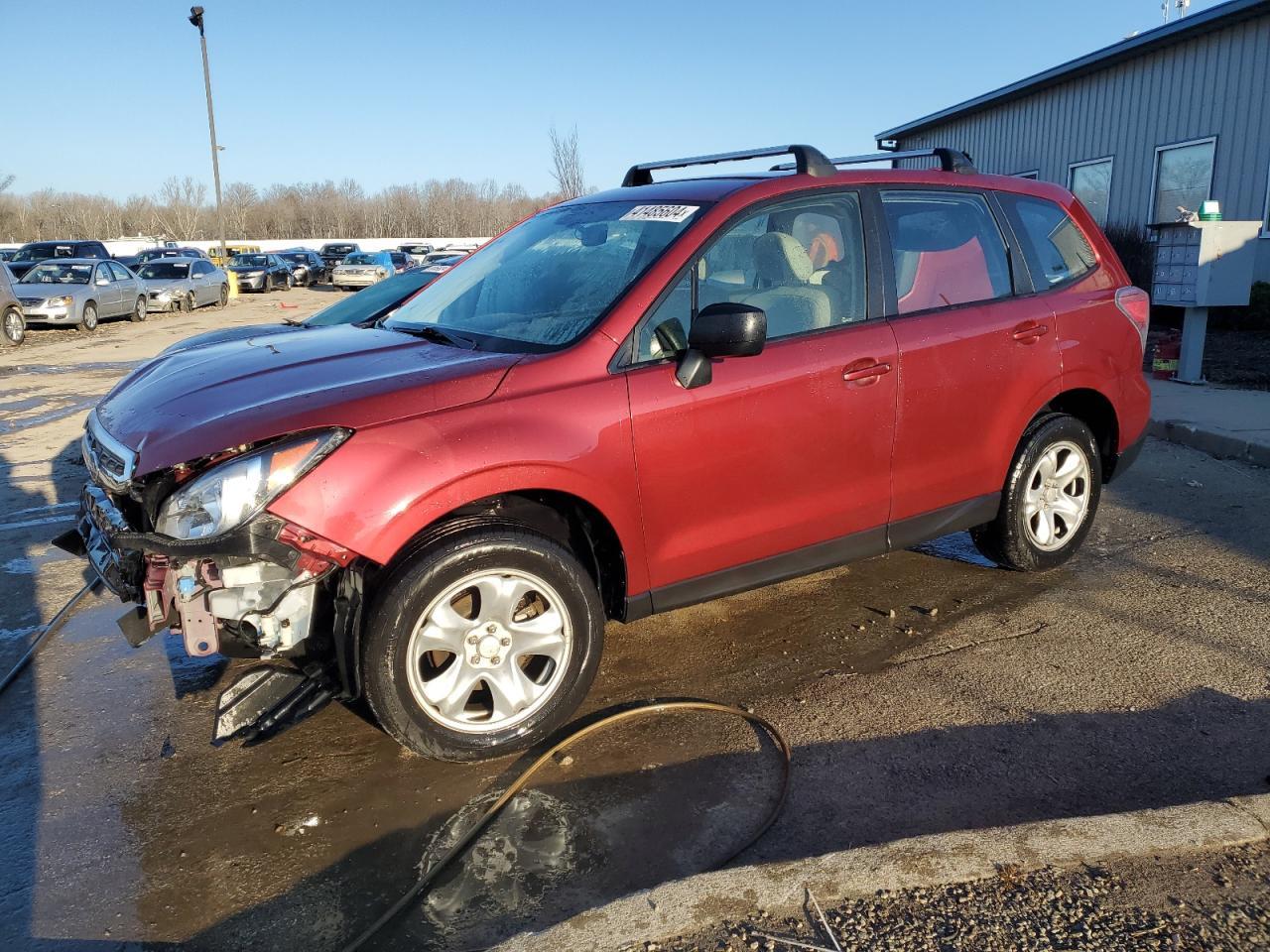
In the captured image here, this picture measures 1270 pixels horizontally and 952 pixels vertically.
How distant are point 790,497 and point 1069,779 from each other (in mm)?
1370

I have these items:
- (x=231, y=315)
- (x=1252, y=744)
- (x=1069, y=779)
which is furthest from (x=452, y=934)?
(x=231, y=315)

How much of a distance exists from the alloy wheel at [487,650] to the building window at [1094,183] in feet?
53.2

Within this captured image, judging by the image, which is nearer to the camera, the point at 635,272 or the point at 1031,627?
the point at 635,272

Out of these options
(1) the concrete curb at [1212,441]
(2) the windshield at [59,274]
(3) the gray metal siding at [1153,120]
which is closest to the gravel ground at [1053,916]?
(1) the concrete curb at [1212,441]

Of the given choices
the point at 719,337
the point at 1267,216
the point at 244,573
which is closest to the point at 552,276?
the point at 719,337

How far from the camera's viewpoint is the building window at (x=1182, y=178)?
1427 centimetres

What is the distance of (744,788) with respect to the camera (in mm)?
3043

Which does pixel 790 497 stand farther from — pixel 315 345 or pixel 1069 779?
pixel 315 345

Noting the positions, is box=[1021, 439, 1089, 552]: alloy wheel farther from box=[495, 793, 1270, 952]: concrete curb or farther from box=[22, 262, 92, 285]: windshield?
box=[22, 262, 92, 285]: windshield

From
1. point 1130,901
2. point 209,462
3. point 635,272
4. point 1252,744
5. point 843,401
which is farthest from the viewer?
point 843,401

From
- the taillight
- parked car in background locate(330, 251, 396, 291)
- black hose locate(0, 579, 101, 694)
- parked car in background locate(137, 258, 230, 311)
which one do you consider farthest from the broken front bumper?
parked car in background locate(330, 251, 396, 291)

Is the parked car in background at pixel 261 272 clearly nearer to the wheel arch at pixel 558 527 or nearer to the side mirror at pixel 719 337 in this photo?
the wheel arch at pixel 558 527

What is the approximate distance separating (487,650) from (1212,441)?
6679 mm

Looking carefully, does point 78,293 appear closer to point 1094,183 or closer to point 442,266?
point 442,266
